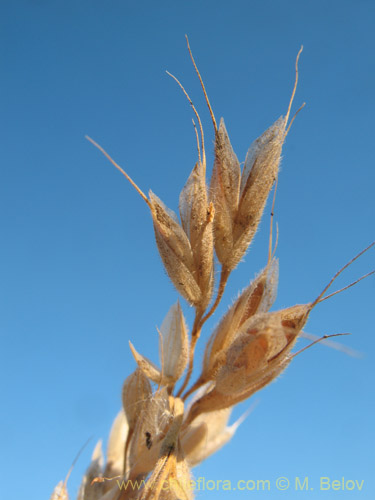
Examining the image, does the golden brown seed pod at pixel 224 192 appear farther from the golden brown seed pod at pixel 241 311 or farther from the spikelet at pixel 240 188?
the golden brown seed pod at pixel 241 311

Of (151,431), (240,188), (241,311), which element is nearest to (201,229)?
(240,188)

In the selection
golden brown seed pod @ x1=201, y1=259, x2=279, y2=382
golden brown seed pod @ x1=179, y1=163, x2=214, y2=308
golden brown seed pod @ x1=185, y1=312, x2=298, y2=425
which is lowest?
golden brown seed pod @ x1=185, y1=312, x2=298, y2=425

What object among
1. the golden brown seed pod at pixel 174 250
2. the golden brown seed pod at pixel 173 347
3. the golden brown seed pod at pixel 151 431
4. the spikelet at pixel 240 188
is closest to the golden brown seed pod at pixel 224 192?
the spikelet at pixel 240 188

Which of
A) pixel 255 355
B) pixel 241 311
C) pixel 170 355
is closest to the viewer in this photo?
pixel 255 355

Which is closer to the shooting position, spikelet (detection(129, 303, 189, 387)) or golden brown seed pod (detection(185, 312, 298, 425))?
golden brown seed pod (detection(185, 312, 298, 425))

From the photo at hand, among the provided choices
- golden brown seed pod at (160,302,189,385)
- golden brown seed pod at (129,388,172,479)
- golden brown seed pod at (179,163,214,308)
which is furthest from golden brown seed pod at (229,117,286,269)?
golden brown seed pod at (129,388,172,479)

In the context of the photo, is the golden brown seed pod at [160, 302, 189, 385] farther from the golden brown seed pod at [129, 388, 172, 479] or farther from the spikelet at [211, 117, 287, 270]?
the spikelet at [211, 117, 287, 270]

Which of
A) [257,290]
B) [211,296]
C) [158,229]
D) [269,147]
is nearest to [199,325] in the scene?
[211,296]

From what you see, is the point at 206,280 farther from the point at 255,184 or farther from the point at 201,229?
the point at 255,184

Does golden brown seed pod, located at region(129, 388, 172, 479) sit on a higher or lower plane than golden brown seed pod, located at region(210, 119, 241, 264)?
lower

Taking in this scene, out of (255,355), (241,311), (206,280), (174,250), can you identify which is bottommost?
(255,355)

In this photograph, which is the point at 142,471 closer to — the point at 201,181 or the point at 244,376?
the point at 244,376
